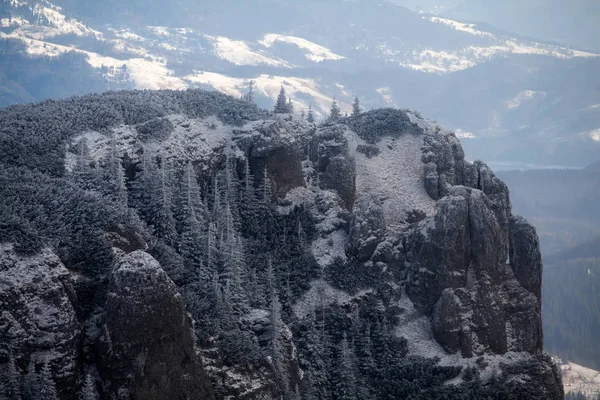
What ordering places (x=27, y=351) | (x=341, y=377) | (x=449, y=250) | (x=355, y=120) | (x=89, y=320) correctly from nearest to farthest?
(x=27, y=351) < (x=89, y=320) < (x=341, y=377) < (x=449, y=250) < (x=355, y=120)

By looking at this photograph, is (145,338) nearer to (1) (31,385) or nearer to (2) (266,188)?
(1) (31,385)

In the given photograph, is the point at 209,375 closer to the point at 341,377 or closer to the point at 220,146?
the point at 341,377

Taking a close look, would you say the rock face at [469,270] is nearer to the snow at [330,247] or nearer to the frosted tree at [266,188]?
the snow at [330,247]

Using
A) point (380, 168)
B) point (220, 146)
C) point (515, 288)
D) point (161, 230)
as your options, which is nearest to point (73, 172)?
point (161, 230)

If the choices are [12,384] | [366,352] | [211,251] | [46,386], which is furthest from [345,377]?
[12,384]

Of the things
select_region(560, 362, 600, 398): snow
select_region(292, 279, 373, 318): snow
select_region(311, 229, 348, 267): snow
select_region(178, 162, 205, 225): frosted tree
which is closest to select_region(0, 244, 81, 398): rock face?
select_region(178, 162, 205, 225): frosted tree

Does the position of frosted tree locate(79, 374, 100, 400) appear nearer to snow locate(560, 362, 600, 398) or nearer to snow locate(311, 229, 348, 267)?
snow locate(311, 229, 348, 267)
